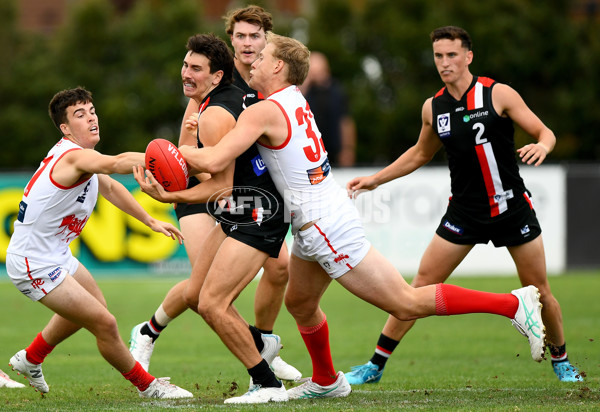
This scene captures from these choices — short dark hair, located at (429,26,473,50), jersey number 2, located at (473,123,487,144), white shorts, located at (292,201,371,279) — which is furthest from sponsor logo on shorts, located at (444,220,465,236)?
short dark hair, located at (429,26,473,50)

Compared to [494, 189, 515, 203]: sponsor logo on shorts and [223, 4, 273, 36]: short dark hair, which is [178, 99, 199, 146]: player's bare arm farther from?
[494, 189, 515, 203]: sponsor logo on shorts

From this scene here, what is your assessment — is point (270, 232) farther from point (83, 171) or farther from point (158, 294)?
point (158, 294)

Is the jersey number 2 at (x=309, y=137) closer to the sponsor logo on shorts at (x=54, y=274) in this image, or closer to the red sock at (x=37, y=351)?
the sponsor logo on shorts at (x=54, y=274)

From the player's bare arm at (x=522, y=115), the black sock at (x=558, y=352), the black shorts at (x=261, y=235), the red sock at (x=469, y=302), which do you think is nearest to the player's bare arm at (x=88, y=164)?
the black shorts at (x=261, y=235)

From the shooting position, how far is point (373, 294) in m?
5.86

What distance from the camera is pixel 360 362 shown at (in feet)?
26.6

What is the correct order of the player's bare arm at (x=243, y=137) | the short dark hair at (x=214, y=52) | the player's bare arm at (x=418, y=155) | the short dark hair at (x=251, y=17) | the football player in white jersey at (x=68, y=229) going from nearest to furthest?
the player's bare arm at (x=243, y=137) → the football player in white jersey at (x=68, y=229) → the short dark hair at (x=214, y=52) → the player's bare arm at (x=418, y=155) → the short dark hair at (x=251, y=17)

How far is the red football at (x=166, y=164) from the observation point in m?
5.69

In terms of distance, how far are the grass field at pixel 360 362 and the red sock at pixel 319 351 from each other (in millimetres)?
203

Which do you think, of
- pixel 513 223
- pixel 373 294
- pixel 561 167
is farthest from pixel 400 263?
pixel 373 294

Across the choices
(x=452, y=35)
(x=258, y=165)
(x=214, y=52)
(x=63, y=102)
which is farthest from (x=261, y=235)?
(x=452, y=35)

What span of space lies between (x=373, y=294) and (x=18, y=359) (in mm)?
2728

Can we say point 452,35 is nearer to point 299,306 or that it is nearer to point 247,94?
point 247,94

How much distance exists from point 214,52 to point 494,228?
8.19 feet
